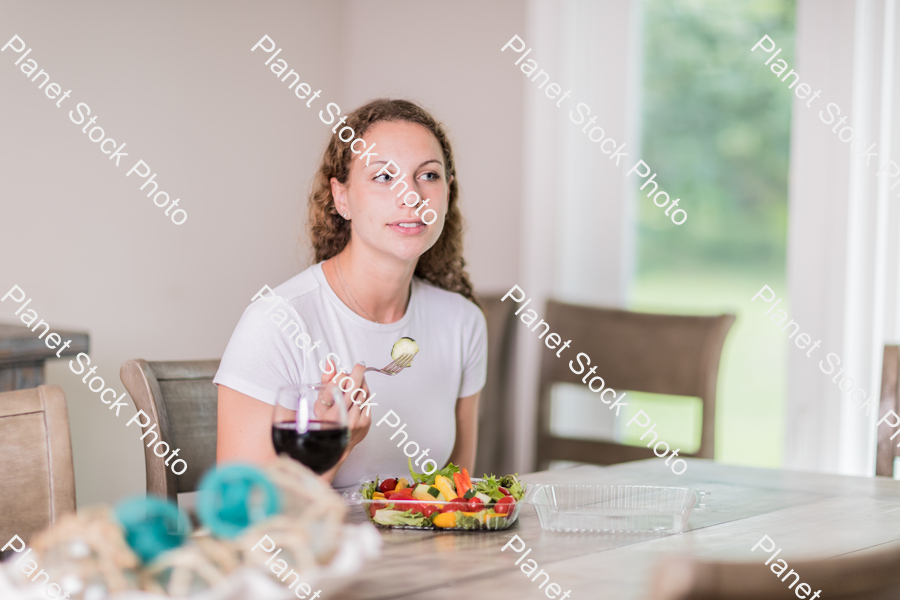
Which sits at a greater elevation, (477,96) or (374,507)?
(477,96)

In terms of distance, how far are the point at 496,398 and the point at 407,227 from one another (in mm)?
1336

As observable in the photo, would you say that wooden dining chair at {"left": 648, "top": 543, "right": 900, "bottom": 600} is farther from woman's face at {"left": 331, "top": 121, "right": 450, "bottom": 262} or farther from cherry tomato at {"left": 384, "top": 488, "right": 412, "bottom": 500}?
woman's face at {"left": 331, "top": 121, "right": 450, "bottom": 262}

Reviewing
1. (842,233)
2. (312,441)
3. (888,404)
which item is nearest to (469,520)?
(312,441)

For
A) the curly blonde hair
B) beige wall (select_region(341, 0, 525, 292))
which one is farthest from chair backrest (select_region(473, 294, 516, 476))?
the curly blonde hair

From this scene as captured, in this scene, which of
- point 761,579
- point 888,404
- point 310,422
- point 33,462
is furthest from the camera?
point 888,404

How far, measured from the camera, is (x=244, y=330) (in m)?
1.52

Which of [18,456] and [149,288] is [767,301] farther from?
[18,456]

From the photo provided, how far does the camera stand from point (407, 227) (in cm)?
162

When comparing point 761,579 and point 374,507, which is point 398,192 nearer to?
point 374,507

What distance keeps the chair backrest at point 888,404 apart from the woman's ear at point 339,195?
1.11 meters

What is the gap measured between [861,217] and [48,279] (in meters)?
2.16

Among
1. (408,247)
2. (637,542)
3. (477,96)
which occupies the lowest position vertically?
(637,542)

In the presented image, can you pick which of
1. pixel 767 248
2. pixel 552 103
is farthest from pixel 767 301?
pixel 552 103

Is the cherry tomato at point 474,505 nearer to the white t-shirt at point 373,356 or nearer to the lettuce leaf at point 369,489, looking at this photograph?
the lettuce leaf at point 369,489
